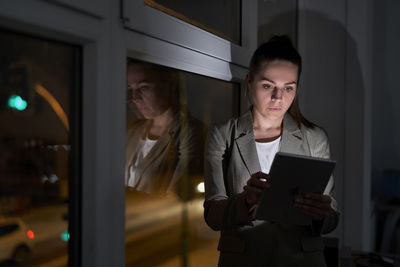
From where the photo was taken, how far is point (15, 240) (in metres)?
0.89

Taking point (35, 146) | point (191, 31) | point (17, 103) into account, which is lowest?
point (35, 146)

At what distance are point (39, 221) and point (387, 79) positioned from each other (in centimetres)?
299

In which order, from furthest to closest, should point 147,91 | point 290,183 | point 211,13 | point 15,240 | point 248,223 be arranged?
point 211,13
point 147,91
point 248,223
point 290,183
point 15,240

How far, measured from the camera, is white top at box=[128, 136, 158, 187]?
1211 millimetres

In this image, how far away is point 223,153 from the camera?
128 centimetres

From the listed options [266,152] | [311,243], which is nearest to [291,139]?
[266,152]

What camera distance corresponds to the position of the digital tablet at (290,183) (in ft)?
3.31

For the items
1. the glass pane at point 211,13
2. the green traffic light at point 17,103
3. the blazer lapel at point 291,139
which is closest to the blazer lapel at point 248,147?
the blazer lapel at point 291,139

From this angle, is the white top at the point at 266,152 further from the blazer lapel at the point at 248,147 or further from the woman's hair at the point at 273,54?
the woman's hair at the point at 273,54

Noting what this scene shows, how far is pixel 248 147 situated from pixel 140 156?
14.3 inches

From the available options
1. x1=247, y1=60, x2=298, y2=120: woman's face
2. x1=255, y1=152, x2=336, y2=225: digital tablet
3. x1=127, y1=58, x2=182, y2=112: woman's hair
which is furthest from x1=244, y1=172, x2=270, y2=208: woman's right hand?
x1=127, y1=58, x2=182, y2=112: woman's hair

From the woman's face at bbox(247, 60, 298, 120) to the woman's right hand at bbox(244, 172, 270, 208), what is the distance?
265mm

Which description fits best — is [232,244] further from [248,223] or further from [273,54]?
[273,54]

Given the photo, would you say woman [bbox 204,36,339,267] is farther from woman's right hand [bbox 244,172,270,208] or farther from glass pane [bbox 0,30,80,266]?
glass pane [bbox 0,30,80,266]
